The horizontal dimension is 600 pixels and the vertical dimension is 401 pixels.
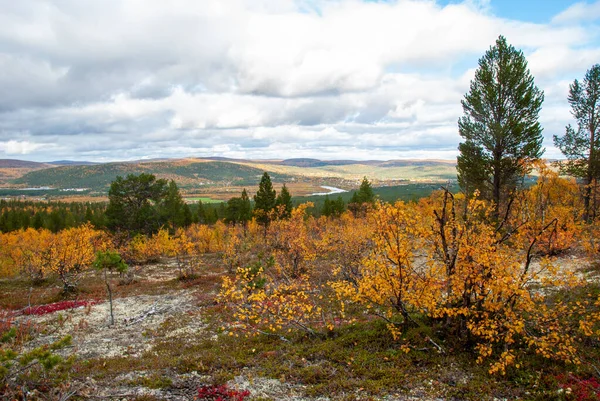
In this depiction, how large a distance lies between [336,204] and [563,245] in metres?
54.9

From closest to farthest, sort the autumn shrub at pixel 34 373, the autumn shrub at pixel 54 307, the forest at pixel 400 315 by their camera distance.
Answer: the autumn shrub at pixel 34 373 < the forest at pixel 400 315 < the autumn shrub at pixel 54 307

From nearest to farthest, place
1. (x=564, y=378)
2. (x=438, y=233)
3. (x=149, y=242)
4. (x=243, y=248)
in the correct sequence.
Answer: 1. (x=564, y=378)
2. (x=438, y=233)
3. (x=243, y=248)
4. (x=149, y=242)

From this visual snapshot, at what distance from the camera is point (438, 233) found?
12.4 metres

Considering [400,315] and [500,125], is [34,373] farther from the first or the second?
[500,125]

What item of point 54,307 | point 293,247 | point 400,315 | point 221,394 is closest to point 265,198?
point 293,247

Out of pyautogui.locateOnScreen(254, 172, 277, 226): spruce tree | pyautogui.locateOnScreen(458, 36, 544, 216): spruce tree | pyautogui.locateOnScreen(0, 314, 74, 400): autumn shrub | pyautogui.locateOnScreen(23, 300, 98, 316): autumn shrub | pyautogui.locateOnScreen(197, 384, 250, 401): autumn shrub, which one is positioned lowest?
pyautogui.locateOnScreen(23, 300, 98, 316): autumn shrub

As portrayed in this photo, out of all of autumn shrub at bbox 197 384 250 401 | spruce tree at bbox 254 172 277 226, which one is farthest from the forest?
spruce tree at bbox 254 172 277 226

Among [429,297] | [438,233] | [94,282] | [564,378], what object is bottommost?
[94,282]

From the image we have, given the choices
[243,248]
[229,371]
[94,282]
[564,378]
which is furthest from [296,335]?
[94,282]

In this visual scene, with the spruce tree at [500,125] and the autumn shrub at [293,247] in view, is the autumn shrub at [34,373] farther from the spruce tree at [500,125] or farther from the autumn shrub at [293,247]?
the spruce tree at [500,125]

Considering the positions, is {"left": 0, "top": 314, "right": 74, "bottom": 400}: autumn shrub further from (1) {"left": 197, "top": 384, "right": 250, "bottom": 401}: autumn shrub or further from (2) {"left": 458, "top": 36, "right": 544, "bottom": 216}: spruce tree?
(2) {"left": 458, "top": 36, "right": 544, "bottom": 216}: spruce tree

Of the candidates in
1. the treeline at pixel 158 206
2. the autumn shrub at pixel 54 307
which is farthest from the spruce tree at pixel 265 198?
the autumn shrub at pixel 54 307

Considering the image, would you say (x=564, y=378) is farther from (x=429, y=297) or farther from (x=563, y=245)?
(x=563, y=245)

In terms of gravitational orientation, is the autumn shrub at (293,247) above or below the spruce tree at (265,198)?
below
